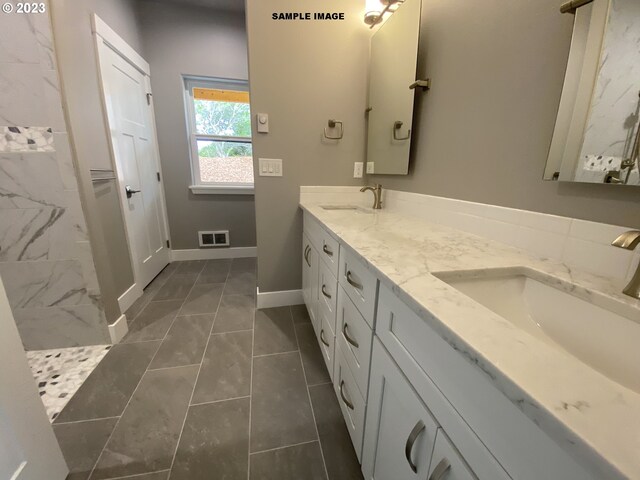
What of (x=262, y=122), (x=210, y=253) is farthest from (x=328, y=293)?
(x=210, y=253)

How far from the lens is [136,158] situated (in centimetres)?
227

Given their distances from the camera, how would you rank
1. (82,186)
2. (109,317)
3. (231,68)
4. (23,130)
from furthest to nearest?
(231,68) → (109,317) → (82,186) → (23,130)

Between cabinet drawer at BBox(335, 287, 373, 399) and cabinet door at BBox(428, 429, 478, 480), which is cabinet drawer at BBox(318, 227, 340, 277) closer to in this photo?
cabinet drawer at BBox(335, 287, 373, 399)

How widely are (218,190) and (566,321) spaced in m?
3.00

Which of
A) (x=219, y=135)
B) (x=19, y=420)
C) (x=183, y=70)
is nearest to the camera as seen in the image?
(x=19, y=420)

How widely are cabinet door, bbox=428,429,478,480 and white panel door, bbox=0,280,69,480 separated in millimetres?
1116

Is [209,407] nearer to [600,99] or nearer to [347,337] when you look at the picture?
[347,337]

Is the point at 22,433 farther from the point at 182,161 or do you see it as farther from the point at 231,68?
the point at 231,68

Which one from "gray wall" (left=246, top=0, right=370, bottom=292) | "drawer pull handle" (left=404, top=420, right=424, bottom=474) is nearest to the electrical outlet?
"gray wall" (left=246, top=0, right=370, bottom=292)

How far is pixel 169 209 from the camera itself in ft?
Answer: 9.43

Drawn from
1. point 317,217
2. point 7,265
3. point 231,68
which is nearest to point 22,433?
point 7,265

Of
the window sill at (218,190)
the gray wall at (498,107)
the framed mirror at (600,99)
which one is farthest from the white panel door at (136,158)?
the framed mirror at (600,99)

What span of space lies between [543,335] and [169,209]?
3212mm

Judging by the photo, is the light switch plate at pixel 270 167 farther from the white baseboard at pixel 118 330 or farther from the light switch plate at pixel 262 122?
the white baseboard at pixel 118 330
